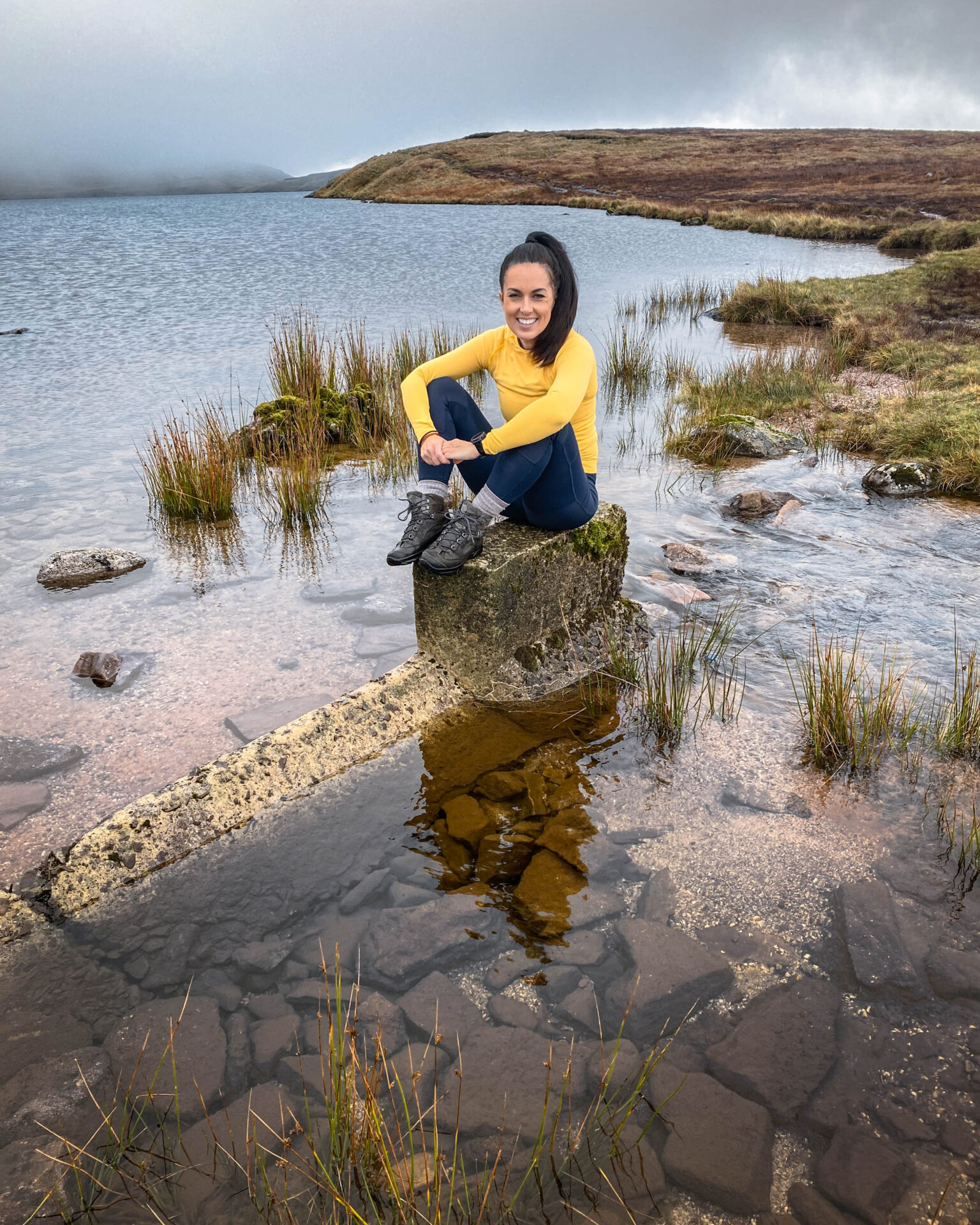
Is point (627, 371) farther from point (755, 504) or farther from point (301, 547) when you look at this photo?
Answer: point (301, 547)

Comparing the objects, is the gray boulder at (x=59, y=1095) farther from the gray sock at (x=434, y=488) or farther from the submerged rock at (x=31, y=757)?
the gray sock at (x=434, y=488)

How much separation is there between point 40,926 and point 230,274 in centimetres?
2099

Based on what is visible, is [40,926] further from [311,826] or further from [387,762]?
[387,762]

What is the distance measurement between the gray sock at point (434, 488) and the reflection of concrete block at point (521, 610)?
0.31 m

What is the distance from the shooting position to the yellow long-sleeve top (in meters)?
3.27

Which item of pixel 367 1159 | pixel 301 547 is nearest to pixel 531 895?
pixel 367 1159

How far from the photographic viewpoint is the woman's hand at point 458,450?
11.5 ft

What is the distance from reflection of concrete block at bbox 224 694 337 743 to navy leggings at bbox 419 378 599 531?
47.0 inches

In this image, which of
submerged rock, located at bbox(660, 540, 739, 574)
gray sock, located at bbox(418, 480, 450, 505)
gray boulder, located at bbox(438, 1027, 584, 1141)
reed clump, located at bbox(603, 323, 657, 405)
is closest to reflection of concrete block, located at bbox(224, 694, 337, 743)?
gray sock, located at bbox(418, 480, 450, 505)

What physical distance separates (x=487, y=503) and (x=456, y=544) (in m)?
0.24

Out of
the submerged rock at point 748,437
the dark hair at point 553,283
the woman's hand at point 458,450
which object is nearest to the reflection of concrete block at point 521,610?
the woman's hand at point 458,450

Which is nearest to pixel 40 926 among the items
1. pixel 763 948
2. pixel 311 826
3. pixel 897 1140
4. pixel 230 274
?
pixel 311 826

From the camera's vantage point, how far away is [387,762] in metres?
3.32

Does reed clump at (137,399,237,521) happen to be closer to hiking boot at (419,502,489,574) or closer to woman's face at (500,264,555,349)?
hiking boot at (419,502,489,574)
